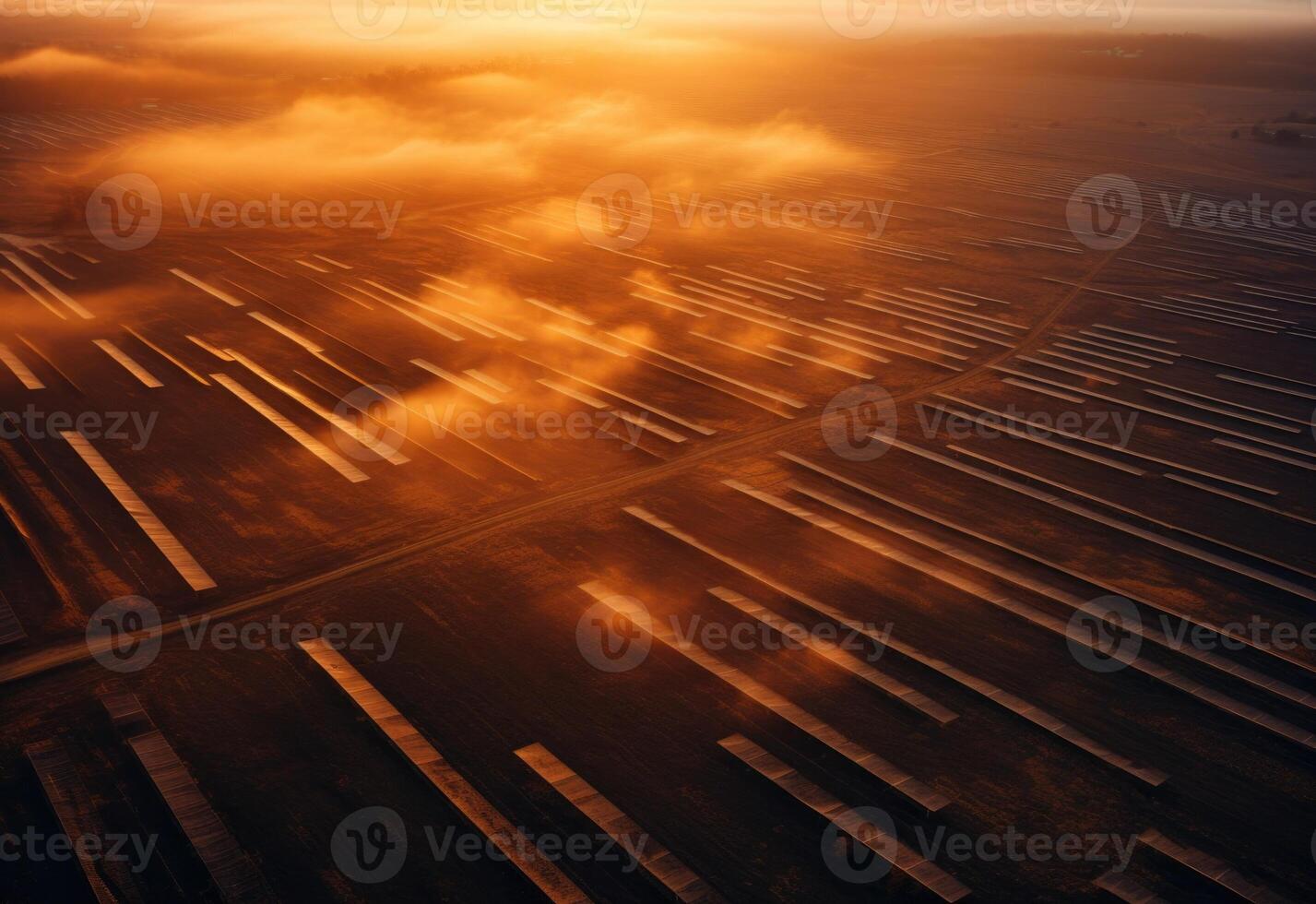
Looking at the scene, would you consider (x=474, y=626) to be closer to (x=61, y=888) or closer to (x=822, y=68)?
(x=61, y=888)

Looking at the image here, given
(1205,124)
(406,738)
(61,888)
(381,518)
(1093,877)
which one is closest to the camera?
(61,888)

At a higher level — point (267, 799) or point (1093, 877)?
point (1093, 877)

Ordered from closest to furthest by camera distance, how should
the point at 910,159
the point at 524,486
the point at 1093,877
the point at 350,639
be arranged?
the point at 1093,877 → the point at 350,639 → the point at 524,486 → the point at 910,159

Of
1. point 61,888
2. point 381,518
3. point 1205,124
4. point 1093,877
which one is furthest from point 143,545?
point 1205,124

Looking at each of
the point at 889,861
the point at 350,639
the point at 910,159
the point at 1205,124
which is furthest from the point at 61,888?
the point at 1205,124

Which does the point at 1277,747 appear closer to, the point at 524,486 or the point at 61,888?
the point at 524,486

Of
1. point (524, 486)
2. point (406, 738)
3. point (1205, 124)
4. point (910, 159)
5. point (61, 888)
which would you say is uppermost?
point (1205, 124)

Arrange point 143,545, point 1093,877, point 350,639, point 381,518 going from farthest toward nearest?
point 381,518
point 143,545
point 350,639
point 1093,877

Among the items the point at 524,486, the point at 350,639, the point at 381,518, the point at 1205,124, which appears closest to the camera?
the point at 350,639

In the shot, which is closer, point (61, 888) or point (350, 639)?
point (61, 888)
